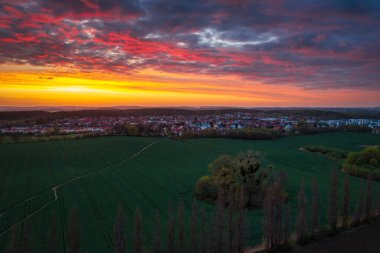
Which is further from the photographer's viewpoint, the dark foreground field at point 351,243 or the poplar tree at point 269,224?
the poplar tree at point 269,224

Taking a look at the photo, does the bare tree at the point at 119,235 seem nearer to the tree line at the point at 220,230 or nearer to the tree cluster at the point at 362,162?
the tree line at the point at 220,230

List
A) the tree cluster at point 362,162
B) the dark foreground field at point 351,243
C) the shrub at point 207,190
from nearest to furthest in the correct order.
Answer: the dark foreground field at point 351,243
the shrub at point 207,190
the tree cluster at point 362,162

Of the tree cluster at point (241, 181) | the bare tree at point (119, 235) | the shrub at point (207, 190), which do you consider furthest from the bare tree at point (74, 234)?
the shrub at point (207, 190)

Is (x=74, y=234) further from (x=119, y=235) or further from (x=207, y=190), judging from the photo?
(x=207, y=190)

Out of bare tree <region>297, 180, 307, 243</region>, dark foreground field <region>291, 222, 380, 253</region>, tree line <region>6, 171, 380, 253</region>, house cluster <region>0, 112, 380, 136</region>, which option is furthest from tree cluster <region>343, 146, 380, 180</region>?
house cluster <region>0, 112, 380, 136</region>

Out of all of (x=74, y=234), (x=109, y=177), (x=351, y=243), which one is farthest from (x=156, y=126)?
(x=74, y=234)

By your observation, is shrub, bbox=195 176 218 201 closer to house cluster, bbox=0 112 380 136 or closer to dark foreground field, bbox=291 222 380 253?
dark foreground field, bbox=291 222 380 253
